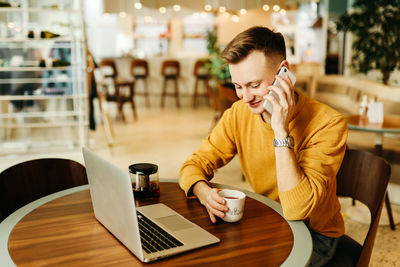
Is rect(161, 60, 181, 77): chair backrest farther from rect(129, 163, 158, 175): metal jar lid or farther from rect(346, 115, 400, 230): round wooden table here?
rect(129, 163, 158, 175): metal jar lid

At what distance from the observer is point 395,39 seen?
17.2 feet

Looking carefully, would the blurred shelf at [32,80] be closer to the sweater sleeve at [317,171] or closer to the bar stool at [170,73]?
the sweater sleeve at [317,171]

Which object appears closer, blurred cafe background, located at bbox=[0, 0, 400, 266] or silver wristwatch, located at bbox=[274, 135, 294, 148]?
silver wristwatch, located at bbox=[274, 135, 294, 148]

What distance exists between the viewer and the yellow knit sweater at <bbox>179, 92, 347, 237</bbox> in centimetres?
128

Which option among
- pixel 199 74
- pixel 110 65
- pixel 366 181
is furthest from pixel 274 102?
pixel 110 65

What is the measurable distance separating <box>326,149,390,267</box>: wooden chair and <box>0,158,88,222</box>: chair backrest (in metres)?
1.17

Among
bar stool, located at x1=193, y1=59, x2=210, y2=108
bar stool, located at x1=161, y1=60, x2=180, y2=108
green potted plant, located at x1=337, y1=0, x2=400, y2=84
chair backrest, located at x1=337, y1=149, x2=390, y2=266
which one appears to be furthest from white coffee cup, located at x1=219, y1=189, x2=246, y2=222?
bar stool, located at x1=161, y1=60, x2=180, y2=108

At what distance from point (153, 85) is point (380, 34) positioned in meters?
5.56

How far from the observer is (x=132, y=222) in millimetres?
965

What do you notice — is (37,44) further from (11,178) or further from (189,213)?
(189,213)

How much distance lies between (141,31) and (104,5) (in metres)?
9.89

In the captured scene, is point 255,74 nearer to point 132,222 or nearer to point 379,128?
point 132,222

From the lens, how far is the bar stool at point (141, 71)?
9.16 meters

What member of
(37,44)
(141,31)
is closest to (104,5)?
(37,44)
